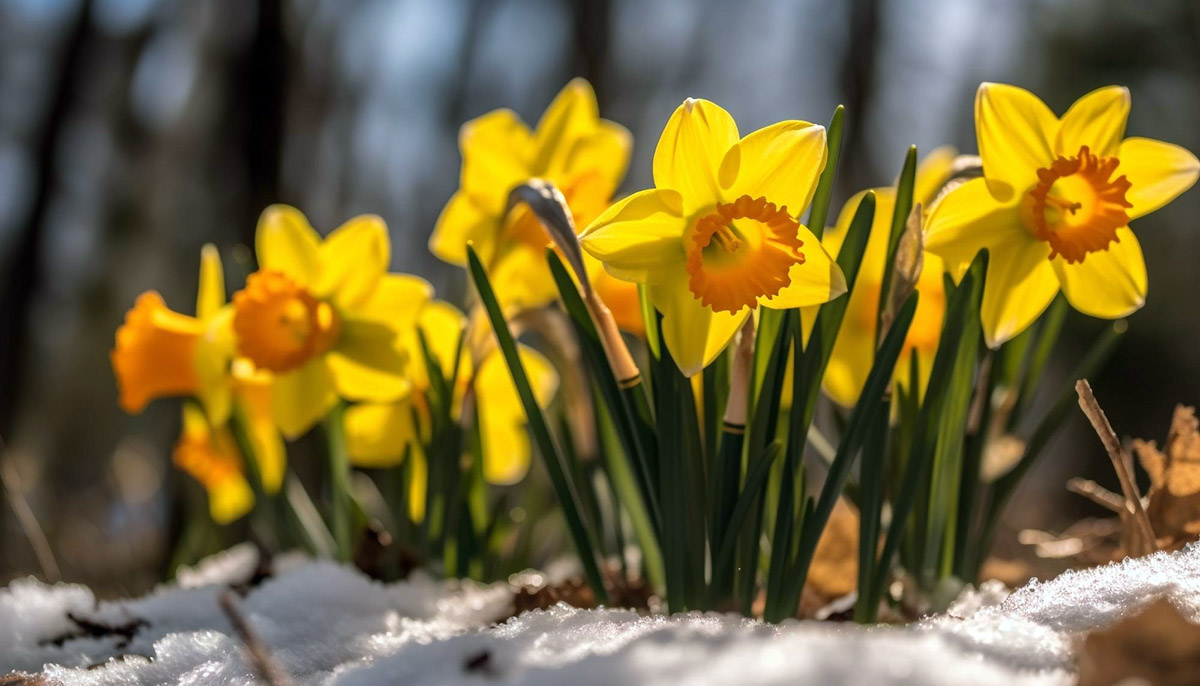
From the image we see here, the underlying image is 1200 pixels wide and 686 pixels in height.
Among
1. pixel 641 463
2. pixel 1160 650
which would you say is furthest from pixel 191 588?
pixel 1160 650

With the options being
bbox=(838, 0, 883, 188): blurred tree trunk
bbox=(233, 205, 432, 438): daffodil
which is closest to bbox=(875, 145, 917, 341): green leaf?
bbox=(233, 205, 432, 438): daffodil

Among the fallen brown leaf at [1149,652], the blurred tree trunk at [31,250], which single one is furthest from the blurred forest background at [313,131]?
the fallen brown leaf at [1149,652]

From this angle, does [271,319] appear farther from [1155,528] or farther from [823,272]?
A: [1155,528]

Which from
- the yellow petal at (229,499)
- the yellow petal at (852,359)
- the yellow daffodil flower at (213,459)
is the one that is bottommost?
the yellow petal at (229,499)

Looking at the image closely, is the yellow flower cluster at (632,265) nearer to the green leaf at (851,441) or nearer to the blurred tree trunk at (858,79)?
the green leaf at (851,441)

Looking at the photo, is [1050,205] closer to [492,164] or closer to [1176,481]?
[1176,481]
